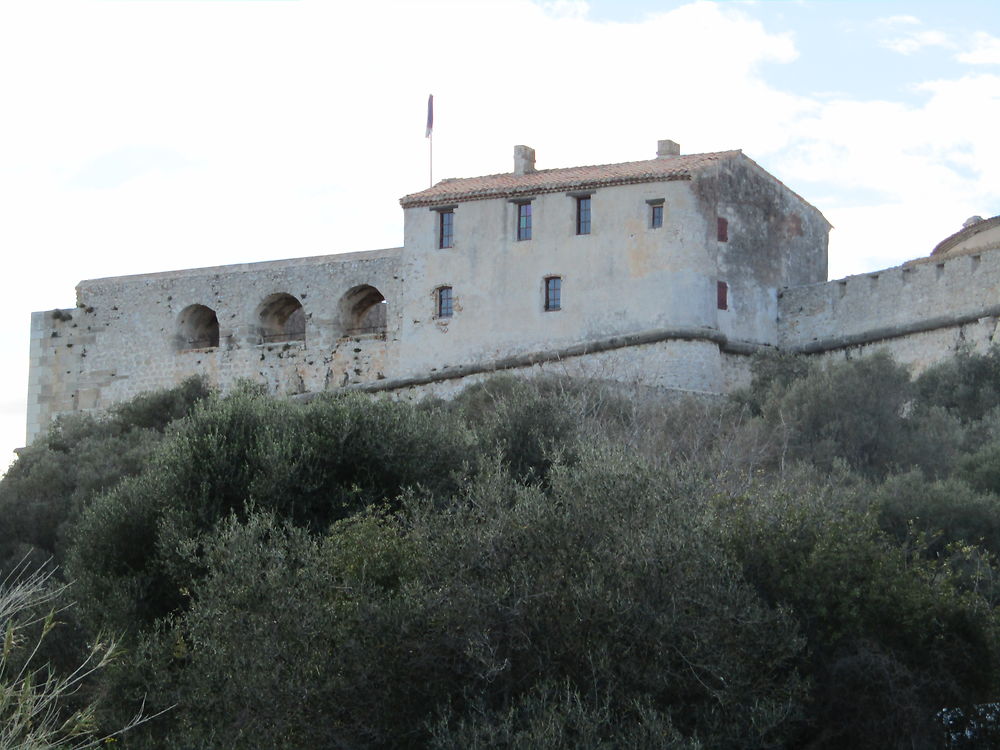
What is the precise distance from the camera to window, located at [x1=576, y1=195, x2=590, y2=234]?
34.0m

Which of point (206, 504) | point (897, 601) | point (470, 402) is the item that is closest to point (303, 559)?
point (206, 504)

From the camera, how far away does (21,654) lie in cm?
1903

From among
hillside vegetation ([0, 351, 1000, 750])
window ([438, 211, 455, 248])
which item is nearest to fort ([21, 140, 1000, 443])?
window ([438, 211, 455, 248])

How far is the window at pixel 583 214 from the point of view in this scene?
3400cm

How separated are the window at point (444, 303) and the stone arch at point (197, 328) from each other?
5.38 meters

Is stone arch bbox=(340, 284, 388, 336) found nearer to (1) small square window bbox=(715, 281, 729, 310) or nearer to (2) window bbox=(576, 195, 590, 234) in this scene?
(2) window bbox=(576, 195, 590, 234)

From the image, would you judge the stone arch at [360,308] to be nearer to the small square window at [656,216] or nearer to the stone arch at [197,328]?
the stone arch at [197,328]

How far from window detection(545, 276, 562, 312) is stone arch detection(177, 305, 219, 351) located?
302 inches

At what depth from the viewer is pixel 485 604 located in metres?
15.4

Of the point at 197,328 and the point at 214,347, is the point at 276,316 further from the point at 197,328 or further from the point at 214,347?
the point at 197,328

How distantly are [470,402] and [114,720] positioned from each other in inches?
544

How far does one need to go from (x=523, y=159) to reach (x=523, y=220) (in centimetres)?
230

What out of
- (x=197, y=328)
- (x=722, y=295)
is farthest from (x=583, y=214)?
(x=197, y=328)

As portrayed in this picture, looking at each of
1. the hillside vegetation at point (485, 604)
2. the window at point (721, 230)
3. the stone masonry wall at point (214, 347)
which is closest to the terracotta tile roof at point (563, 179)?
the window at point (721, 230)
